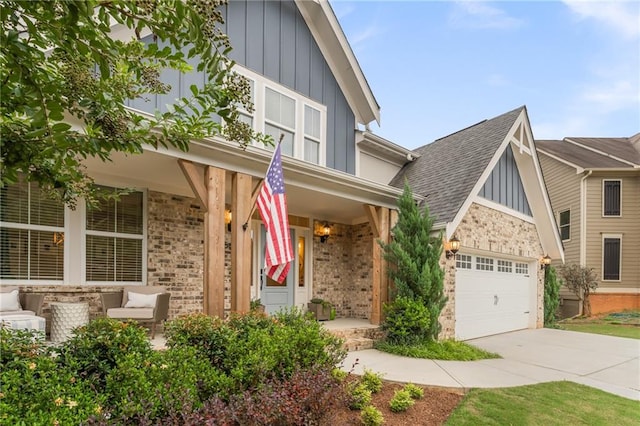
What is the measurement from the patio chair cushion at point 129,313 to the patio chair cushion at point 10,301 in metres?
1.21

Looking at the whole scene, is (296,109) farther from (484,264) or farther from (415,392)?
(484,264)

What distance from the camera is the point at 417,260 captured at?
302 inches

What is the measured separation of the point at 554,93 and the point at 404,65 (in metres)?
5.80

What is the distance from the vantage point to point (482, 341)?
9180 mm

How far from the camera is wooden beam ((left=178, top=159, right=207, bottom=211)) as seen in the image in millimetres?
5582

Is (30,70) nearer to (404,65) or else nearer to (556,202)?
(404,65)

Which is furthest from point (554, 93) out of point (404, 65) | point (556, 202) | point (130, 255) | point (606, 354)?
point (130, 255)

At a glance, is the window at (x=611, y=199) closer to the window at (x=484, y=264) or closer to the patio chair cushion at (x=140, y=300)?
the window at (x=484, y=264)

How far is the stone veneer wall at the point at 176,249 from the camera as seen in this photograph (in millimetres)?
7188

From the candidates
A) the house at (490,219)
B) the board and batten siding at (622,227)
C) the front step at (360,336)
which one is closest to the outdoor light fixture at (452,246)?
the house at (490,219)

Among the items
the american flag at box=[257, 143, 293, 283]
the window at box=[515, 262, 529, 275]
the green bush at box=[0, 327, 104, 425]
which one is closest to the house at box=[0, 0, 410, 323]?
the american flag at box=[257, 143, 293, 283]

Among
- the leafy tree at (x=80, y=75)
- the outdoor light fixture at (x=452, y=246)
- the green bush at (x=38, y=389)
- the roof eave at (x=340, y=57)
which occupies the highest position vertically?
the roof eave at (x=340, y=57)

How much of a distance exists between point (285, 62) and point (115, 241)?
5208 millimetres

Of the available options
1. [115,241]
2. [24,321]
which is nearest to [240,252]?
[115,241]
